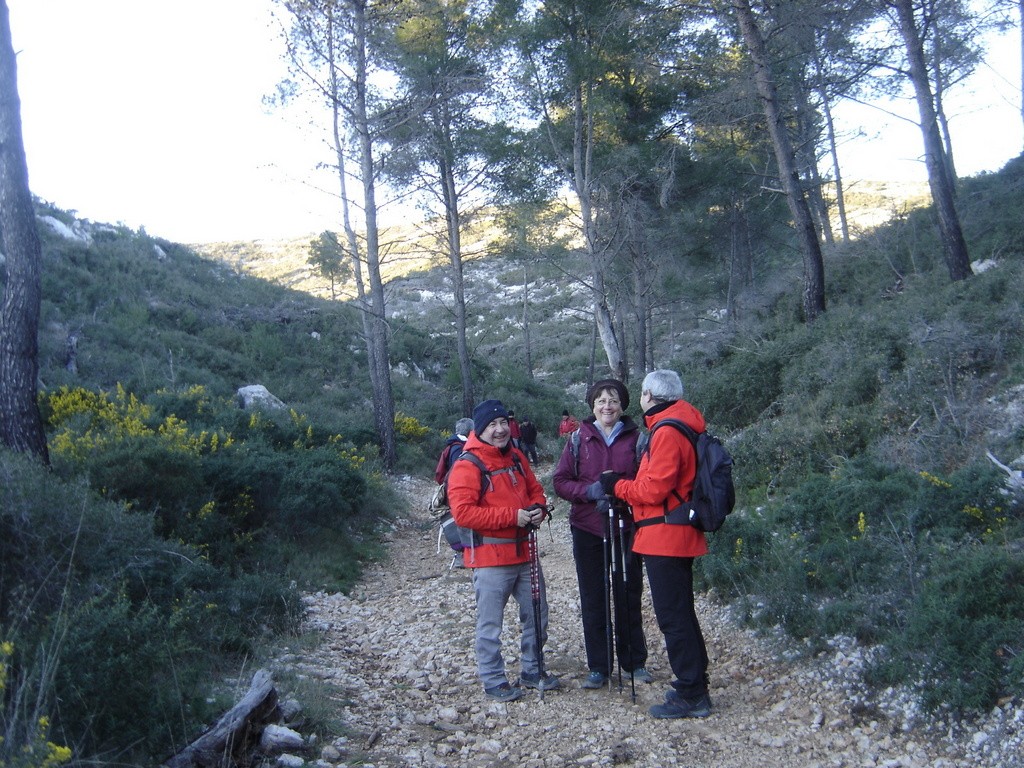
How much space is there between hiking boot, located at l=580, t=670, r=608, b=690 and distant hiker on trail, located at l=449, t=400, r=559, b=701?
198mm

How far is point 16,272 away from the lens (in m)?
6.55

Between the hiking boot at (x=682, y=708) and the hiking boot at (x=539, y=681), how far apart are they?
2.40 ft

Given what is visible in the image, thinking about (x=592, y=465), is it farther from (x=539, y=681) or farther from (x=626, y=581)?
(x=539, y=681)

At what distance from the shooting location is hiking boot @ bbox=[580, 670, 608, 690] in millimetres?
4906

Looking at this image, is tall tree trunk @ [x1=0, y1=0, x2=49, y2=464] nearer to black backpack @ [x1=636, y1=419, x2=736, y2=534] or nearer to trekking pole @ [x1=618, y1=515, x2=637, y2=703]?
trekking pole @ [x1=618, y1=515, x2=637, y2=703]

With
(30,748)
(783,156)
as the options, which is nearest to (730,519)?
(30,748)

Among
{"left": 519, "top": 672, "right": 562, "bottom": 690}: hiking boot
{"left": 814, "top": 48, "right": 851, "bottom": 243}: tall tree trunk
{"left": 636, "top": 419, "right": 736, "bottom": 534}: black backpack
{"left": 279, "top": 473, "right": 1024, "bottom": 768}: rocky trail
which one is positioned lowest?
{"left": 279, "top": 473, "right": 1024, "bottom": 768}: rocky trail

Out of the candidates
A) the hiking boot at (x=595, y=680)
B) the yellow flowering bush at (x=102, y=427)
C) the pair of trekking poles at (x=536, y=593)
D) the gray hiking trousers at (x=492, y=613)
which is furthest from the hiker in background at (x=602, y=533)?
the yellow flowering bush at (x=102, y=427)

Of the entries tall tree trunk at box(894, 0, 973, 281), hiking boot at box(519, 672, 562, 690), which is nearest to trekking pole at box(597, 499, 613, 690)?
hiking boot at box(519, 672, 562, 690)

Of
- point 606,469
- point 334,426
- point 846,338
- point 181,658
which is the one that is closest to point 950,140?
point 846,338

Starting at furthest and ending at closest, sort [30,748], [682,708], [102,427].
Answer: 1. [102,427]
2. [682,708]
3. [30,748]

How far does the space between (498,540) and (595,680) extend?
1.11 m

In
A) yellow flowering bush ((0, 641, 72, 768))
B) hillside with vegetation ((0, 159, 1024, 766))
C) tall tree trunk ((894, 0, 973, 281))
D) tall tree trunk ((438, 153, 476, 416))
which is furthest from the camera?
tall tree trunk ((438, 153, 476, 416))

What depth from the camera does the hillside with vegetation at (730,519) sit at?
12.4 feet
